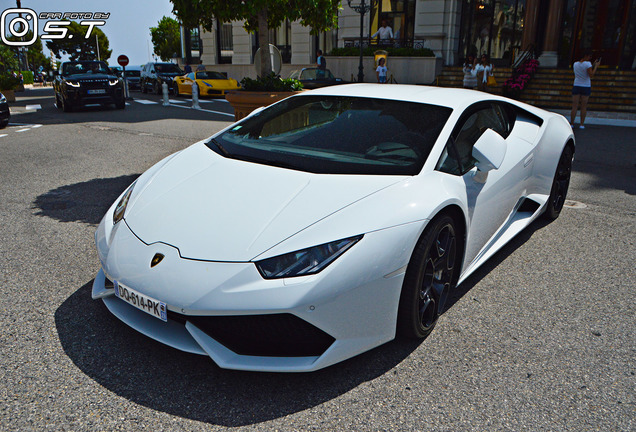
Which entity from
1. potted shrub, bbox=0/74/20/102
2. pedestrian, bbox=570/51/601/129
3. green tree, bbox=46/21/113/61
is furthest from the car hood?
green tree, bbox=46/21/113/61

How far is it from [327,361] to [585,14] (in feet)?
79.6

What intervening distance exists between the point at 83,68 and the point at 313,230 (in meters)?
17.5

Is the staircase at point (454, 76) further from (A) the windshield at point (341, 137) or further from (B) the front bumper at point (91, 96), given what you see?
(A) the windshield at point (341, 137)

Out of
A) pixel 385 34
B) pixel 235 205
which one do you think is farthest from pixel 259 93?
pixel 385 34

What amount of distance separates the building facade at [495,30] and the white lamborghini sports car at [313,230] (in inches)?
597

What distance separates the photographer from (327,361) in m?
2.30

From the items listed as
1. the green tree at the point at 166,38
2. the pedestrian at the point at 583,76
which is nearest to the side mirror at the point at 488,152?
the pedestrian at the point at 583,76

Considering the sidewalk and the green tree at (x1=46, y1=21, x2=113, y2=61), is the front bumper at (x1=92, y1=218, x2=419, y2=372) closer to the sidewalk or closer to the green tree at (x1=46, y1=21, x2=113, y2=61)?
the sidewalk

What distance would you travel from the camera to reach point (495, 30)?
83.3 ft

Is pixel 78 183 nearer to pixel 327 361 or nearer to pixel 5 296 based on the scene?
pixel 5 296

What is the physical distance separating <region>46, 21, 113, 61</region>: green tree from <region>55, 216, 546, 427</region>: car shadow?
9004 cm

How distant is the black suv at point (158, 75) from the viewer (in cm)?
2377

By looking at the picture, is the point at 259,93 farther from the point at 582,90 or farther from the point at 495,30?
the point at 495,30

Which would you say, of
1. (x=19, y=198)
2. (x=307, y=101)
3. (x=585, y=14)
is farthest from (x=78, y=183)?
(x=585, y=14)
